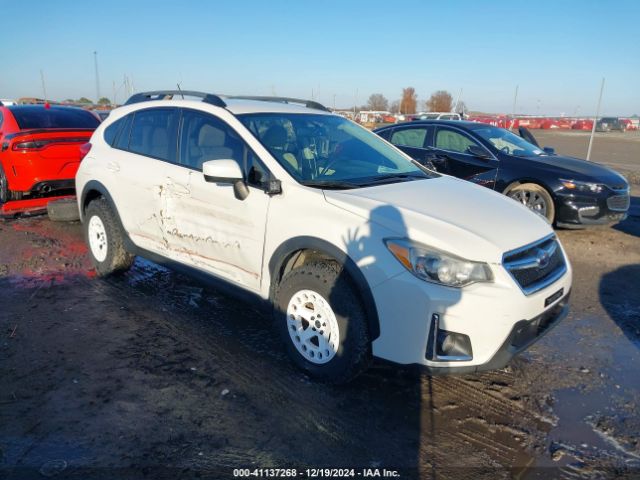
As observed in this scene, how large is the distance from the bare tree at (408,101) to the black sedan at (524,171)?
56175 mm

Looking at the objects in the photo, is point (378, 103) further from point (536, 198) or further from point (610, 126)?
point (536, 198)

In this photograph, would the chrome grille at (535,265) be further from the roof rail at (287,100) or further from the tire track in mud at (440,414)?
the roof rail at (287,100)

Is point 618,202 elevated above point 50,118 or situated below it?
below

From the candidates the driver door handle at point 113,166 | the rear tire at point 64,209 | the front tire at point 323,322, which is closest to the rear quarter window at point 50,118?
the rear tire at point 64,209

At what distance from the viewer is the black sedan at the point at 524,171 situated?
693 centimetres

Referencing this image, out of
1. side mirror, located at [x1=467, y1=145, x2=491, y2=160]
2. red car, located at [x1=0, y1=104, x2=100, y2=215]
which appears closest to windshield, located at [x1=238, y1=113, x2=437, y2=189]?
side mirror, located at [x1=467, y1=145, x2=491, y2=160]

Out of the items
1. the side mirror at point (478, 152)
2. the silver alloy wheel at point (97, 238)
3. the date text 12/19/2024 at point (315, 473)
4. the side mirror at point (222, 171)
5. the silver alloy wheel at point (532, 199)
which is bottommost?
the date text 12/19/2024 at point (315, 473)

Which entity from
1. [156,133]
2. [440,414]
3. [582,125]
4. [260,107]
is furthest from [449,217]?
[582,125]

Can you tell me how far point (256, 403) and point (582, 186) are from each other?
588 centimetres

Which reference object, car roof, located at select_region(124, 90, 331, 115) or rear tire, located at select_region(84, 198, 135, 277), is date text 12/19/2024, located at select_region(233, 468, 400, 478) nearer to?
car roof, located at select_region(124, 90, 331, 115)

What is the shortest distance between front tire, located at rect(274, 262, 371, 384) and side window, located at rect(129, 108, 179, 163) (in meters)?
1.76

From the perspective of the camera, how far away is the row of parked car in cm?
277

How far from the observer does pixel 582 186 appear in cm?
694

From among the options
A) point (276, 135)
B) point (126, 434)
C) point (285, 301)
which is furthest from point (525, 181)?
point (126, 434)
